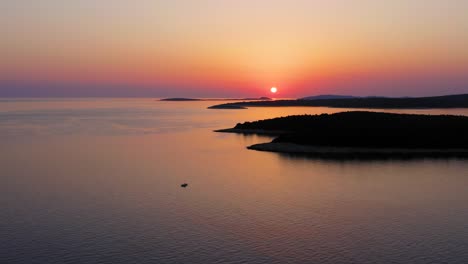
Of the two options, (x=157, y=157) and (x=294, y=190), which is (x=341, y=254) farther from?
(x=157, y=157)

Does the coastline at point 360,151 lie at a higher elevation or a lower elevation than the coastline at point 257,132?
higher

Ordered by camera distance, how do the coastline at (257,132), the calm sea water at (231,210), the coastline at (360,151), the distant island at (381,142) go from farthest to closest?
the coastline at (257,132) → the distant island at (381,142) → the coastline at (360,151) → the calm sea water at (231,210)

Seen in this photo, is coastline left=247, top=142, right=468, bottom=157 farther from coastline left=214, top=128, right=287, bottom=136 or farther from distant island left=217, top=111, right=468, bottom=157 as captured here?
coastline left=214, top=128, right=287, bottom=136

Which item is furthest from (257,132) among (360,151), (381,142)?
(360,151)

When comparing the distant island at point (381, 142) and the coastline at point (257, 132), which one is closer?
the distant island at point (381, 142)

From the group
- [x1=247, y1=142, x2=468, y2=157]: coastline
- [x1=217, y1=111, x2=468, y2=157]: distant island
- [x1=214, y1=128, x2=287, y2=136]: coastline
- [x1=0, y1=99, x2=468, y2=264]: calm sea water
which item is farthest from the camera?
[x1=214, y1=128, x2=287, y2=136]: coastline

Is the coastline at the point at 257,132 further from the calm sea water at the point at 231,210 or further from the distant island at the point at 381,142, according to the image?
the calm sea water at the point at 231,210

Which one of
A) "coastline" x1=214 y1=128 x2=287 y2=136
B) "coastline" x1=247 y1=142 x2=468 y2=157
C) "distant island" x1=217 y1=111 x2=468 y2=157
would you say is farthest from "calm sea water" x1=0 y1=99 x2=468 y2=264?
"coastline" x1=214 y1=128 x2=287 y2=136

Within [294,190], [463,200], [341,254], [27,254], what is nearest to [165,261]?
[27,254]

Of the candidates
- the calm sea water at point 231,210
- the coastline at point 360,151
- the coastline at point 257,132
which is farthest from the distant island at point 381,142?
the coastline at point 257,132

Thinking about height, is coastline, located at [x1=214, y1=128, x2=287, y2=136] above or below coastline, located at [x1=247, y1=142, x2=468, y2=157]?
below

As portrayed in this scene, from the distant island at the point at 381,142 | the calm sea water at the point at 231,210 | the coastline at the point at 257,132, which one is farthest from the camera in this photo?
the coastline at the point at 257,132
